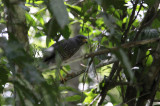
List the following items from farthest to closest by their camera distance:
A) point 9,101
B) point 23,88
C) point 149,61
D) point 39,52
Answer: point 149,61 → point 39,52 → point 9,101 → point 23,88

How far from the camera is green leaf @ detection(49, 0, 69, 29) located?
A: 812 mm

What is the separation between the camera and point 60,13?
2.77 ft

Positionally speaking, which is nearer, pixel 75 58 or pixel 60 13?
pixel 60 13

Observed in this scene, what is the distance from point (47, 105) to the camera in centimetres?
102

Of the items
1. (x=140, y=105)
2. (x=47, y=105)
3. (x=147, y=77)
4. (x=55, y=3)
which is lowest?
(x=140, y=105)

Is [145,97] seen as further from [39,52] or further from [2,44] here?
[2,44]

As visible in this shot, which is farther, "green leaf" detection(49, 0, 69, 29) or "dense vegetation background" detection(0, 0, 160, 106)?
"dense vegetation background" detection(0, 0, 160, 106)

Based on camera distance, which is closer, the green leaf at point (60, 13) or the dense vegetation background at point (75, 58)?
the green leaf at point (60, 13)

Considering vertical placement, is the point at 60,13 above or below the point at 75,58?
above

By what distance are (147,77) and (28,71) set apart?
1350 millimetres

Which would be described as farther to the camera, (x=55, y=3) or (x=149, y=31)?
(x=149, y=31)

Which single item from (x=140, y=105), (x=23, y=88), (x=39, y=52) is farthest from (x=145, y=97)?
(x=23, y=88)

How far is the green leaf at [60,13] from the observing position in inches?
31.9

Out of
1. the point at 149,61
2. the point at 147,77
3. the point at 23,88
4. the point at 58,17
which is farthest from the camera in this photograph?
the point at 149,61
